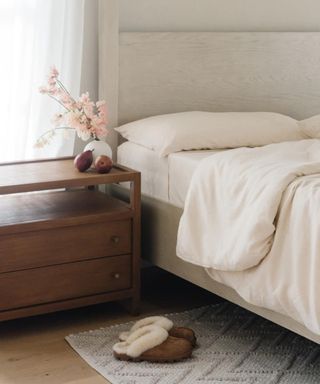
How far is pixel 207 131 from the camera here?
9.35 feet

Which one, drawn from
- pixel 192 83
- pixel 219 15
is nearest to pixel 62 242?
pixel 192 83

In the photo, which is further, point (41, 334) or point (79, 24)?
point (79, 24)

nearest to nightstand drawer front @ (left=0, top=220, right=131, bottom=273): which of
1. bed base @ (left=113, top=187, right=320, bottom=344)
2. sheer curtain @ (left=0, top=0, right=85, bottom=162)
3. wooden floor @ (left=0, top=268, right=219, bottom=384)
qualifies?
bed base @ (left=113, top=187, right=320, bottom=344)

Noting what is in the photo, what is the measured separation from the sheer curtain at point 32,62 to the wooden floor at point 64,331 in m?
0.65

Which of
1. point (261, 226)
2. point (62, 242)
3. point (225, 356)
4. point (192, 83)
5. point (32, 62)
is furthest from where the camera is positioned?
point (192, 83)

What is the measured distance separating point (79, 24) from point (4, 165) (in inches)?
25.5

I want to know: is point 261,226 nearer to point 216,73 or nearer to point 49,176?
point 49,176

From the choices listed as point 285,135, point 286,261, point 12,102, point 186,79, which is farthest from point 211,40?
point 286,261

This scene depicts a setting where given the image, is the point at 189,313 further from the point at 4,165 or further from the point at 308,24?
the point at 308,24

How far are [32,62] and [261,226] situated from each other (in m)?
1.22

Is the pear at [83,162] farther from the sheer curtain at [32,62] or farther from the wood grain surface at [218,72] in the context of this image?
the wood grain surface at [218,72]

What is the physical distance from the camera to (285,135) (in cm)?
300

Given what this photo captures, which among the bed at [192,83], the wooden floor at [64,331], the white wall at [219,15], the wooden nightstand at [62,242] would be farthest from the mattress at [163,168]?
the white wall at [219,15]

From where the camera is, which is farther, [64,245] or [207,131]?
[207,131]
